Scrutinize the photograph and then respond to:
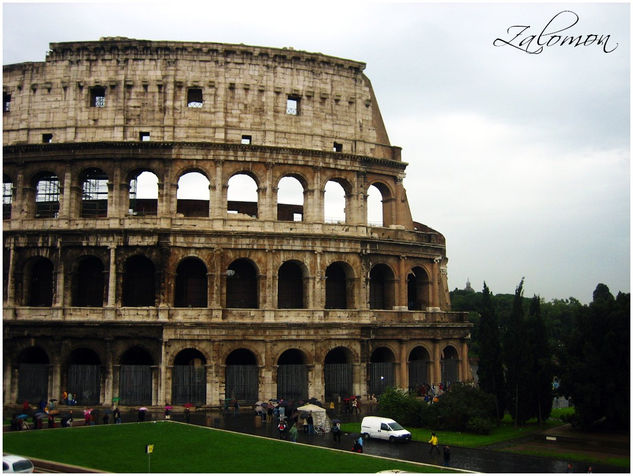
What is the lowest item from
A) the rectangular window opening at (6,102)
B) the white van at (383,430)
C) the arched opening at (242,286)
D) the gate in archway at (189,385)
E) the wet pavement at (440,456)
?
the wet pavement at (440,456)

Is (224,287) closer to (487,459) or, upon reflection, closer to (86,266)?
(86,266)

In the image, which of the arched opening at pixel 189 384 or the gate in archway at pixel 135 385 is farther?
the arched opening at pixel 189 384

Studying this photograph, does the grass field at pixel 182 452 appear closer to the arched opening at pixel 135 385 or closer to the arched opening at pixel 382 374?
the arched opening at pixel 135 385

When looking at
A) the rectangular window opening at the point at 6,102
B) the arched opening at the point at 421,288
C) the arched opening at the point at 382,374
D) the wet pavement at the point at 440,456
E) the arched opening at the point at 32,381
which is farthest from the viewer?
the arched opening at the point at 421,288

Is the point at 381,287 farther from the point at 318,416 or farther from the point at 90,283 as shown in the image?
the point at 90,283

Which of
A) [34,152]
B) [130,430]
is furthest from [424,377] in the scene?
[34,152]

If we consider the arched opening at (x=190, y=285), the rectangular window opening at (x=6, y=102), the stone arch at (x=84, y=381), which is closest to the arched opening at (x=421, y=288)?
the arched opening at (x=190, y=285)

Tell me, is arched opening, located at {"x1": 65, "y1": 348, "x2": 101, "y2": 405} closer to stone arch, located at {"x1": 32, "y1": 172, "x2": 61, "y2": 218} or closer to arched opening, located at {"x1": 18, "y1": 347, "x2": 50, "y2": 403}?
arched opening, located at {"x1": 18, "y1": 347, "x2": 50, "y2": 403}
